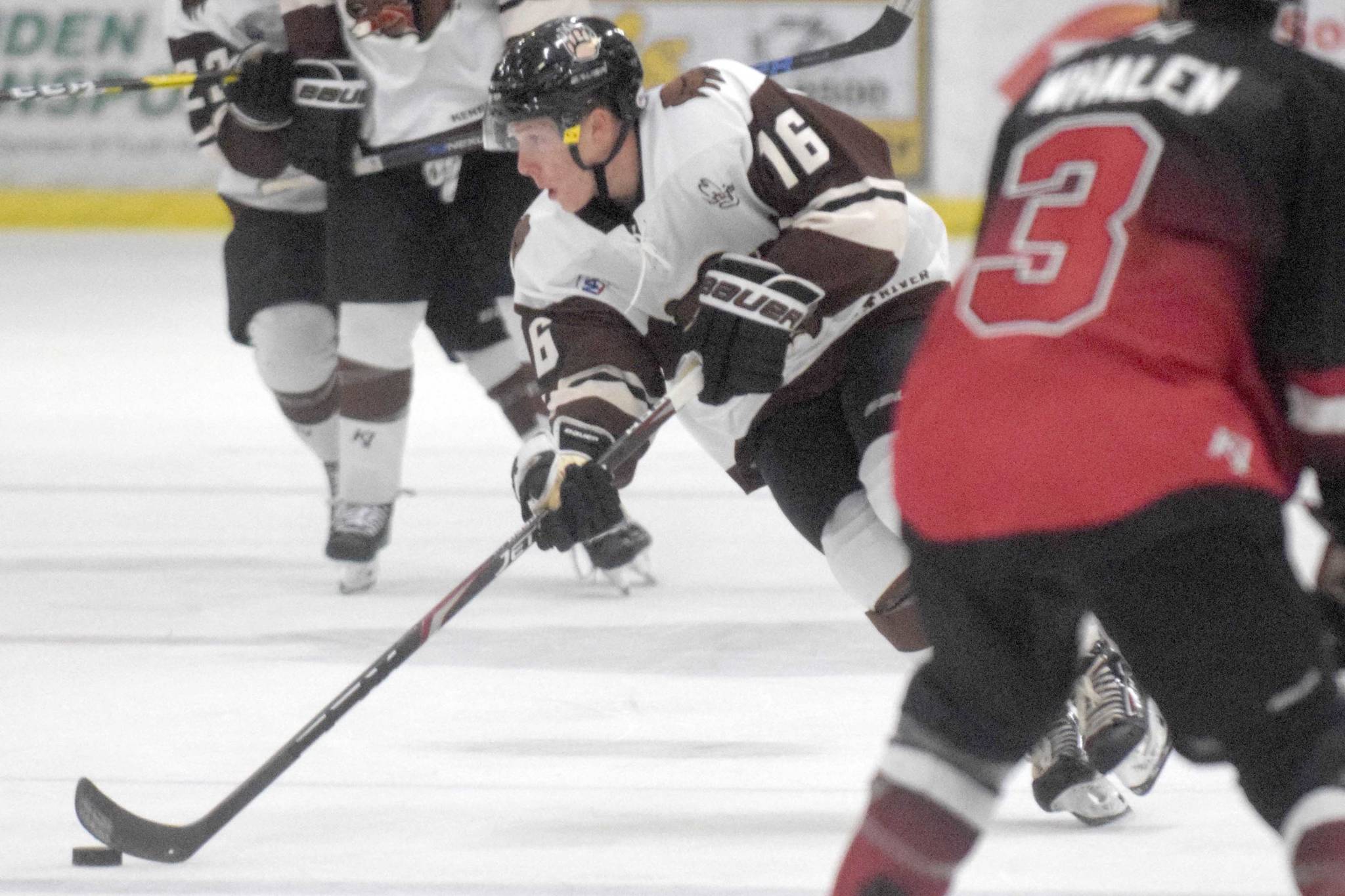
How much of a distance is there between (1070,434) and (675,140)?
110 cm

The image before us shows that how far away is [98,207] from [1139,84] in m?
7.09

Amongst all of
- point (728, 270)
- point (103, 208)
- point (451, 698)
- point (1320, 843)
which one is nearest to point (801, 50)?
point (103, 208)

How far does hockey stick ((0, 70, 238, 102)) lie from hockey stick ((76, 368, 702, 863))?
1726 mm

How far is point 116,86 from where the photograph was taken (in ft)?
14.4

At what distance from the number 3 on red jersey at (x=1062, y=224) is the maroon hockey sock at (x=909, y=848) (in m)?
0.34

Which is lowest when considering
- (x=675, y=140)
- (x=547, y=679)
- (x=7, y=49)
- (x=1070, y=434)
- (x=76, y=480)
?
(x=7, y=49)

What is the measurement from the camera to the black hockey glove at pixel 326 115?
3.79 meters

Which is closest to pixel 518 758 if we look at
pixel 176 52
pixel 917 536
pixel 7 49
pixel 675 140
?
pixel 675 140

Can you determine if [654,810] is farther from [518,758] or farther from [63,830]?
[63,830]

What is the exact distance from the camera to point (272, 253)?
158 inches

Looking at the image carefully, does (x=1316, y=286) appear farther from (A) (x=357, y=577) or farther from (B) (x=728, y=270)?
(A) (x=357, y=577)

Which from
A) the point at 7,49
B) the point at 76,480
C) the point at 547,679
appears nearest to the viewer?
the point at 547,679

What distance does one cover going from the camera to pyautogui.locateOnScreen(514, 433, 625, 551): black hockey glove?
2.38m

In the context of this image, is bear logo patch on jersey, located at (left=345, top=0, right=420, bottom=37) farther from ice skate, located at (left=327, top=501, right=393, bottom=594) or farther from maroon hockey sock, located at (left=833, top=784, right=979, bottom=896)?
maroon hockey sock, located at (left=833, top=784, right=979, bottom=896)
